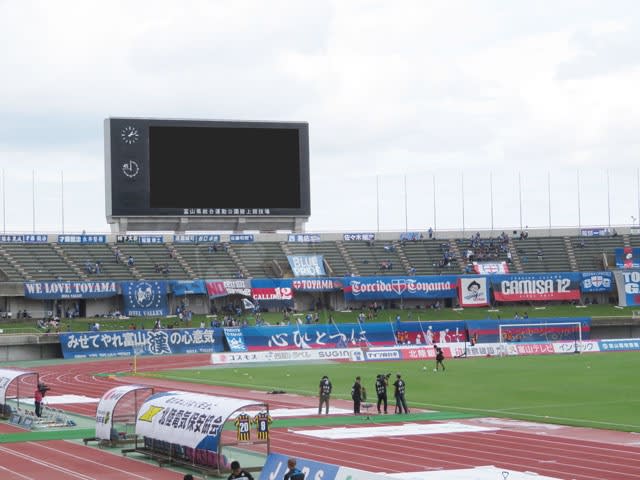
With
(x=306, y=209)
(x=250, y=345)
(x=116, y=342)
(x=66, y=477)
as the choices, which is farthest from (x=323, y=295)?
(x=66, y=477)

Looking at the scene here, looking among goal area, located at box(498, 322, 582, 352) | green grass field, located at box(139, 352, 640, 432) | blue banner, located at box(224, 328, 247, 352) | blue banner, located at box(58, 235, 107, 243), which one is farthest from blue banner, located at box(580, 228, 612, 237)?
blue banner, located at box(58, 235, 107, 243)

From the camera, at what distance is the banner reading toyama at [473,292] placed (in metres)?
95.4

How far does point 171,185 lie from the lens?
287 ft

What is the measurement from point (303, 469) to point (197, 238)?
79.7 m

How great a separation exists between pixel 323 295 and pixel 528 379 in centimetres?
4460

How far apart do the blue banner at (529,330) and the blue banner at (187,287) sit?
21.9m

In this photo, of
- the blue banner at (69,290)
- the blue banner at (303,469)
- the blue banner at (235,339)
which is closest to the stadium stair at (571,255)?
the blue banner at (235,339)

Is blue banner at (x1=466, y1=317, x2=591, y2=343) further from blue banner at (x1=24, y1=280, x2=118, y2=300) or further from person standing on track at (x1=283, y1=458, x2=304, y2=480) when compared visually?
person standing on track at (x1=283, y1=458, x2=304, y2=480)

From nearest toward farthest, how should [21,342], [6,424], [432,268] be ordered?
1. [6,424]
2. [21,342]
3. [432,268]

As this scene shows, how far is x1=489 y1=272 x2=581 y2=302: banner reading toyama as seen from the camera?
316 ft

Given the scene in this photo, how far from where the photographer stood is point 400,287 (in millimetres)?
94938

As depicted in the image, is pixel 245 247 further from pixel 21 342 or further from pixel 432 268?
pixel 21 342

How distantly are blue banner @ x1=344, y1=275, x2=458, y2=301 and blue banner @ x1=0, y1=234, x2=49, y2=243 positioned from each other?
25884mm

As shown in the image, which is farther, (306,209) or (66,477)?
(306,209)
